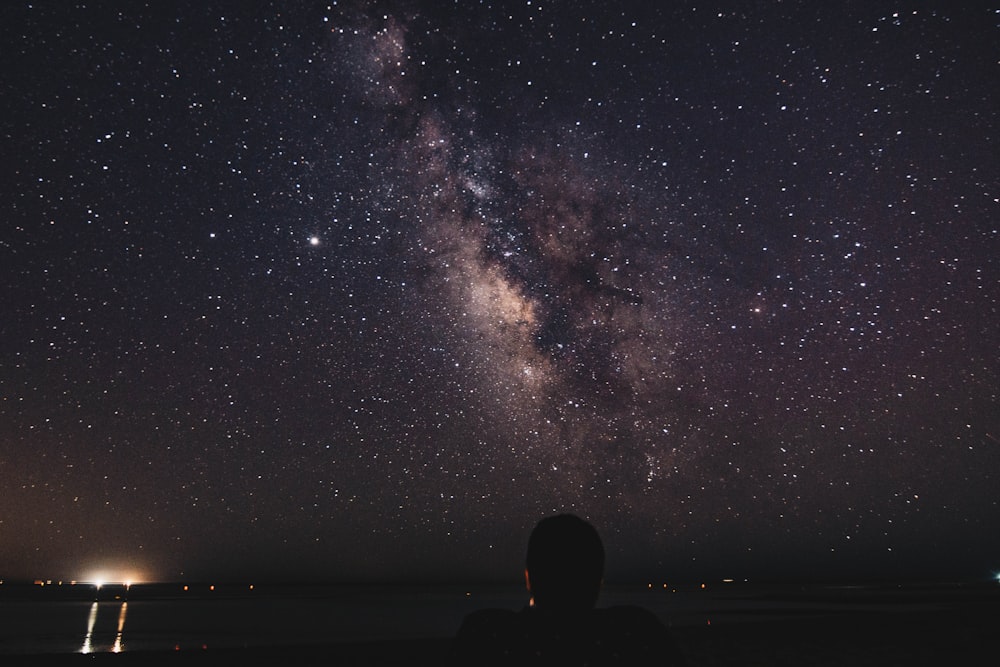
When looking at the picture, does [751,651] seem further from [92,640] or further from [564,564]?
[92,640]

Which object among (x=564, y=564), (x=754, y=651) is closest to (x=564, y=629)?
(x=564, y=564)

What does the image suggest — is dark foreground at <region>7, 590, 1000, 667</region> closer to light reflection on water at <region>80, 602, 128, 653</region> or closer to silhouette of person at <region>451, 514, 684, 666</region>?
light reflection on water at <region>80, 602, 128, 653</region>

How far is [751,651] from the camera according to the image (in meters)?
21.8

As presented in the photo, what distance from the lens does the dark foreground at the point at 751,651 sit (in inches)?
778

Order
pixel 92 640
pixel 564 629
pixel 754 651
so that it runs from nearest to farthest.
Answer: pixel 564 629 < pixel 754 651 < pixel 92 640

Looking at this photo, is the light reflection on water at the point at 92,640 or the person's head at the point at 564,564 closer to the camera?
the person's head at the point at 564,564

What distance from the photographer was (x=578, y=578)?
2.14 metres

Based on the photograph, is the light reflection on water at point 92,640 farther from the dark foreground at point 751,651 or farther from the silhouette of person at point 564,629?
the silhouette of person at point 564,629

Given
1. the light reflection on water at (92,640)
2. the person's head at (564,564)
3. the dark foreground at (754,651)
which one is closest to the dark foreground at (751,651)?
the dark foreground at (754,651)

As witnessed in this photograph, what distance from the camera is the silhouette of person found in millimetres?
2012

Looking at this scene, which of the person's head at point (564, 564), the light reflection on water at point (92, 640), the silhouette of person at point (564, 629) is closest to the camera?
the silhouette of person at point (564, 629)

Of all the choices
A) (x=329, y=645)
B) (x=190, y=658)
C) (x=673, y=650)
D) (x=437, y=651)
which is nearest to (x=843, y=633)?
(x=437, y=651)

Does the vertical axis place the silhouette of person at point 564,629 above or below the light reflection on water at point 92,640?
below

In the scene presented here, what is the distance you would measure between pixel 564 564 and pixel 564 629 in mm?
191
